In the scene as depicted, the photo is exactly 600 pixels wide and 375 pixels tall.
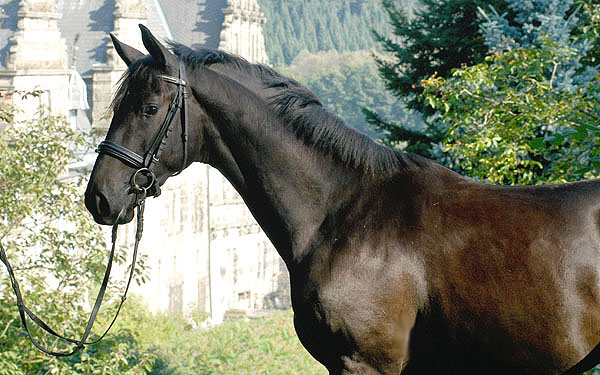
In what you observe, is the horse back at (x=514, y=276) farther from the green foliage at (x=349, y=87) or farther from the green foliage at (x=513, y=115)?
the green foliage at (x=349, y=87)

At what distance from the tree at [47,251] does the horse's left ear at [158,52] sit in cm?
484

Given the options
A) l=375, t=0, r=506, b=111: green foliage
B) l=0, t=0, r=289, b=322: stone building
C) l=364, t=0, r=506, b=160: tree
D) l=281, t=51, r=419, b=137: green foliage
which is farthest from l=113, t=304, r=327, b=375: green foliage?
l=281, t=51, r=419, b=137: green foliage

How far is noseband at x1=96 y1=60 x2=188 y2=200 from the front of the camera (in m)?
3.85

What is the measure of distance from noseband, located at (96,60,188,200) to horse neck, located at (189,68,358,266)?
215 millimetres

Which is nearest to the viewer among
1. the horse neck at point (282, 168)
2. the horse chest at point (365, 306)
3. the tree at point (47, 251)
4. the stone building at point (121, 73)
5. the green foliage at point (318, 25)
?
the horse chest at point (365, 306)

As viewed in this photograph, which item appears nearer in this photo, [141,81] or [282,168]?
[141,81]

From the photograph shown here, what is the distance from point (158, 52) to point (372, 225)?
4.57 ft

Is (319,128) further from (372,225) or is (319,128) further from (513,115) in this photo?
(513,115)

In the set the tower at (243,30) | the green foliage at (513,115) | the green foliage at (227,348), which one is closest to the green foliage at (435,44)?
the green foliage at (513,115)

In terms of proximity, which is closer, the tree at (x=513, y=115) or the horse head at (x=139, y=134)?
the horse head at (x=139, y=134)

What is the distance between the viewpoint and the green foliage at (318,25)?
106500mm

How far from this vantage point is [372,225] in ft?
12.9

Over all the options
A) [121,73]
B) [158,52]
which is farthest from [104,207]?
[121,73]

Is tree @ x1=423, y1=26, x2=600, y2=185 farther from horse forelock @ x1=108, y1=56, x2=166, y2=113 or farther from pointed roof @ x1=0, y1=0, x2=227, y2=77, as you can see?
pointed roof @ x1=0, y1=0, x2=227, y2=77
